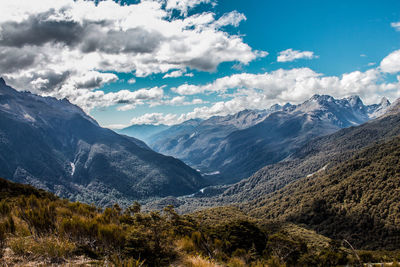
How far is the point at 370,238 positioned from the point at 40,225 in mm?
163882

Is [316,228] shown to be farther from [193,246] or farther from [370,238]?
[193,246]

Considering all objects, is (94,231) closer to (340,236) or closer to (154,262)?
(154,262)

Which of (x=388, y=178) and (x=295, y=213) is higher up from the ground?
(x=388, y=178)

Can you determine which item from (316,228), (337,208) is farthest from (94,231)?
(337,208)

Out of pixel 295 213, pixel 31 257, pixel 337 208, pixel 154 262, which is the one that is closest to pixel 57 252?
pixel 31 257

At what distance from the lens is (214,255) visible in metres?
10.2

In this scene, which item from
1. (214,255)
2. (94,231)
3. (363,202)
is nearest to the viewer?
(94,231)

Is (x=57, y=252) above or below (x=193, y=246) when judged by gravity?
above

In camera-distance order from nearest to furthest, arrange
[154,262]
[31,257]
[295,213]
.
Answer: [31,257] → [154,262] → [295,213]

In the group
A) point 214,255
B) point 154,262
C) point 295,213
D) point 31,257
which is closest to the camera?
point 31,257

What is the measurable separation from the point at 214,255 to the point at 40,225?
7.35m

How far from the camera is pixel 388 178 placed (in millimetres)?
157500

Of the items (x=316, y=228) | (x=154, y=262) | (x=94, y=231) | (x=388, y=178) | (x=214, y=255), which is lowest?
(x=316, y=228)

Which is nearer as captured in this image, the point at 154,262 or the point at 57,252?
the point at 57,252
